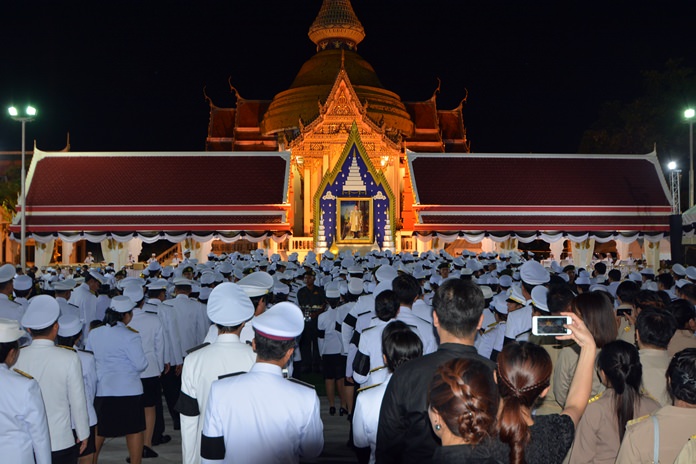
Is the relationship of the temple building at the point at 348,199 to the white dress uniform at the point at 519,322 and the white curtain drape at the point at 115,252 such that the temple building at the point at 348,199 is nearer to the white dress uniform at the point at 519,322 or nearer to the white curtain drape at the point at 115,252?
the white curtain drape at the point at 115,252

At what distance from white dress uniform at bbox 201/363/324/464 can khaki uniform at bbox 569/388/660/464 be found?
164 cm

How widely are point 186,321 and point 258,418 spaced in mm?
5893

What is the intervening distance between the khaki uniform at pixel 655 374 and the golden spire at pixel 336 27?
135ft

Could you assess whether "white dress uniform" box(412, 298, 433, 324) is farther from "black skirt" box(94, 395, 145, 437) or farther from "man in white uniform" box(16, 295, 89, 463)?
"man in white uniform" box(16, 295, 89, 463)

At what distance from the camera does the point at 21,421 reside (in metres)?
4.30

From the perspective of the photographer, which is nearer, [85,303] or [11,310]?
[11,310]

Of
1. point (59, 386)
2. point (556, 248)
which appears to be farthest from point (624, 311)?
point (556, 248)

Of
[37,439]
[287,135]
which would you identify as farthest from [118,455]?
[287,135]

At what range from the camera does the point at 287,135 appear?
38125 mm

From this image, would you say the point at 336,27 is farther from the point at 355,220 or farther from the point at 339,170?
the point at 355,220

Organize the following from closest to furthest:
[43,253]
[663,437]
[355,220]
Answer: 1. [663,437]
2. [355,220]
3. [43,253]

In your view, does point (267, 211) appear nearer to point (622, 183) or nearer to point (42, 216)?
point (42, 216)

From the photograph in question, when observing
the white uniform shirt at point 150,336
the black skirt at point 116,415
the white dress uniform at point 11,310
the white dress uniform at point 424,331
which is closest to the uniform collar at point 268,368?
the white dress uniform at point 424,331

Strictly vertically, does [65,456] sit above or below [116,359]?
below
